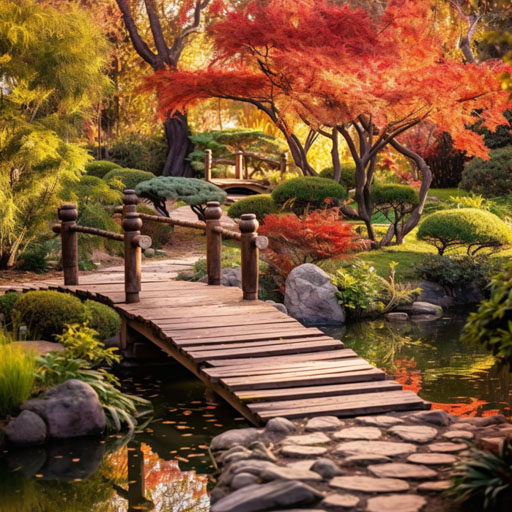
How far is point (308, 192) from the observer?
Result: 16.4 m

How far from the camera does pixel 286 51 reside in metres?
14.2

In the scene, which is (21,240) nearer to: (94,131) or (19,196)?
(19,196)

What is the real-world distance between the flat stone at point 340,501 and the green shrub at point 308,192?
11525 millimetres

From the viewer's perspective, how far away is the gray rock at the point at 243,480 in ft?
16.8

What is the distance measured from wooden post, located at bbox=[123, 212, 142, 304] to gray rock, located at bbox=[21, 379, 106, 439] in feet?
7.83

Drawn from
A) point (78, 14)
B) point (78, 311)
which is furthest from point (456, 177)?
point (78, 311)

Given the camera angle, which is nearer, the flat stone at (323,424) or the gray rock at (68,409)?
the flat stone at (323,424)

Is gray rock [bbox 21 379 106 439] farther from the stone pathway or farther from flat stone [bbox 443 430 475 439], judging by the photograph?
flat stone [bbox 443 430 475 439]

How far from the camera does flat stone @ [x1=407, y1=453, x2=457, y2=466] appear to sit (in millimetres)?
5359

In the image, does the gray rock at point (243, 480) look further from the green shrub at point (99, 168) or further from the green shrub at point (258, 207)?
the green shrub at point (99, 168)

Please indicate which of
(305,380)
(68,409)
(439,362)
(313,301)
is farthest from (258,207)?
(68,409)

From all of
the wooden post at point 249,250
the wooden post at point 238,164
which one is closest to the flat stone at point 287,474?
the wooden post at point 249,250

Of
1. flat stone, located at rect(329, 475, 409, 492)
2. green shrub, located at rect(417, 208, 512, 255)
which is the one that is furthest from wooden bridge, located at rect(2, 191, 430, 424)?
green shrub, located at rect(417, 208, 512, 255)

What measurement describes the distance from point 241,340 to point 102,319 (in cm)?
224
